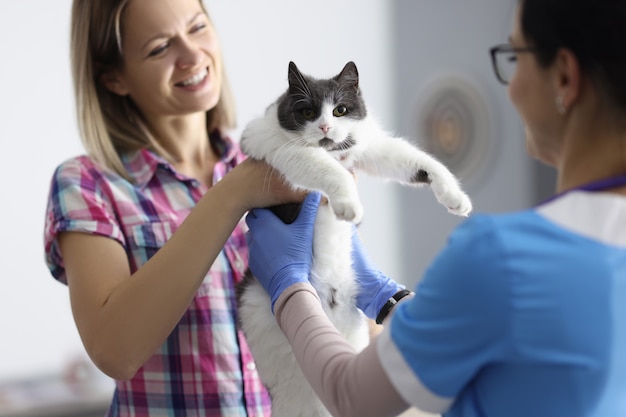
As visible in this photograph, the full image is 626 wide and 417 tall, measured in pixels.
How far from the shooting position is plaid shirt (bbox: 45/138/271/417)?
1.33 m

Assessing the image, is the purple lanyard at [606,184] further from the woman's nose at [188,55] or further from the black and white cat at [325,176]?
the woman's nose at [188,55]

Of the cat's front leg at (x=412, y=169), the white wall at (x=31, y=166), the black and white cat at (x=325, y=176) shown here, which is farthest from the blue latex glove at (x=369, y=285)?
the white wall at (x=31, y=166)

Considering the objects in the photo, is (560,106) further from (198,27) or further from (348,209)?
(198,27)

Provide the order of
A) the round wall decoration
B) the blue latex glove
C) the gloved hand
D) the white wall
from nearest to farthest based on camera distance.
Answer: the gloved hand, the blue latex glove, the white wall, the round wall decoration

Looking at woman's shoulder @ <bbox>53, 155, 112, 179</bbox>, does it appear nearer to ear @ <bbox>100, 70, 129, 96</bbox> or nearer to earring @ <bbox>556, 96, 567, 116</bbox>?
ear @ <bbox>100, 70, 129, 96</bbox>

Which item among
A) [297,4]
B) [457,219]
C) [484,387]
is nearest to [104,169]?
[484,387]

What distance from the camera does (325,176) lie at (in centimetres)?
118

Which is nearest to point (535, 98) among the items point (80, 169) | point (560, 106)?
point (560, 106)

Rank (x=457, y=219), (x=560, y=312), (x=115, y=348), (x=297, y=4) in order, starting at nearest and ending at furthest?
(x=560, y=312) → (x=115, y=348) → (x=297, y=4) → (x=457, y=219)

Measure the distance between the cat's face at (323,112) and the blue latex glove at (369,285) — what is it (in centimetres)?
18

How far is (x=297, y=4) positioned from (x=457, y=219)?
4.54 feet

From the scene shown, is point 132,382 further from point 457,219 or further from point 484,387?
point 457,219

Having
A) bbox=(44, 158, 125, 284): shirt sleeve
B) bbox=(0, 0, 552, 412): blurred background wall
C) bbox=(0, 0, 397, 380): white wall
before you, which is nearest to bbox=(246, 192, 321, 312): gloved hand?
bbox=(44, 158, 125, 284): shirt sleeve

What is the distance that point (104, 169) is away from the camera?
138cm
